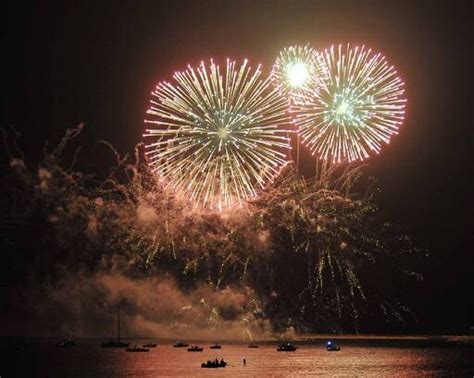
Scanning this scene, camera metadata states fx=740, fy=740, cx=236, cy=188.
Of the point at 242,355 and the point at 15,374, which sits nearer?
the point at 15,374

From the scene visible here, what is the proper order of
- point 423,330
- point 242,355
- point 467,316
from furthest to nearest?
point 423,330 < point 467,316 < point 242,355

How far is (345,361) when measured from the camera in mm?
129250

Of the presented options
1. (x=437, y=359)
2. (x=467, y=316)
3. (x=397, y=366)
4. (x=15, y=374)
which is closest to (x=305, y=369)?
(x=397, y=366)

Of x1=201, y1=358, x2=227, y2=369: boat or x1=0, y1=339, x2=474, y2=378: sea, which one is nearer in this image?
x1=0, y1=339, x2=474, y2=378: sea

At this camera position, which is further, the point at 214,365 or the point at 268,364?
the point at 268,364

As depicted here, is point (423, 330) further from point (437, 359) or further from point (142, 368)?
point (142, 368)

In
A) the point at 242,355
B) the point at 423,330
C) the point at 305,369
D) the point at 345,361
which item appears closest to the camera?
the point at 305,369

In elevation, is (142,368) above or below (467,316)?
below

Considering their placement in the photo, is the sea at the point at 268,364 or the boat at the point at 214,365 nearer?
the sea at the point at 268,364

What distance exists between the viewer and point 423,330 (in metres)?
180

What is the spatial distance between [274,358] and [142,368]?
29.1m

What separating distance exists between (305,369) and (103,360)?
40115 millimetres

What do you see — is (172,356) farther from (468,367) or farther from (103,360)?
(468,367)

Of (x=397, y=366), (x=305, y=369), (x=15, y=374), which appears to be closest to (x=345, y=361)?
(x=397, y=366)
